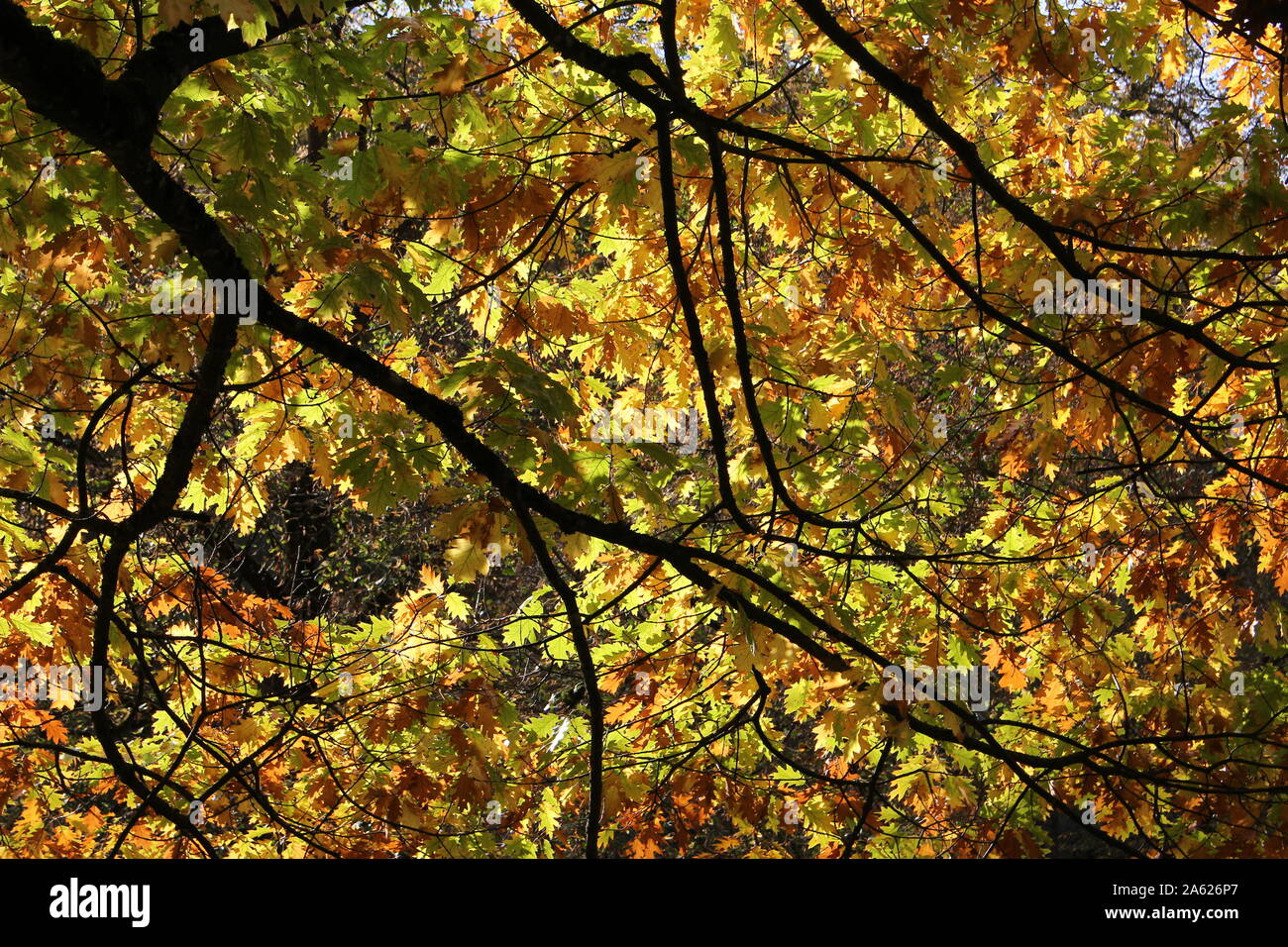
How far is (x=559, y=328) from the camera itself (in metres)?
5.05

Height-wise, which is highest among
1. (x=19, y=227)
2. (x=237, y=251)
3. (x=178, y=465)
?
(x=19, y=227)

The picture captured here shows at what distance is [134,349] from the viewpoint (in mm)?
4238

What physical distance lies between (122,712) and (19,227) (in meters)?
6.63

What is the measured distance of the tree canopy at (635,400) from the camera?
323cm

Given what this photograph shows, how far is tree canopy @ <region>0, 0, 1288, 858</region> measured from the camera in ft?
10.6

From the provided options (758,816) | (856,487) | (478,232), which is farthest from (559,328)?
(758,816)

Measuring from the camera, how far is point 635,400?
21.5ft

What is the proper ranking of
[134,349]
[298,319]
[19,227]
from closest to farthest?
[298,319] → [19,227] → [134,349]

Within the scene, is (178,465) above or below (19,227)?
below
